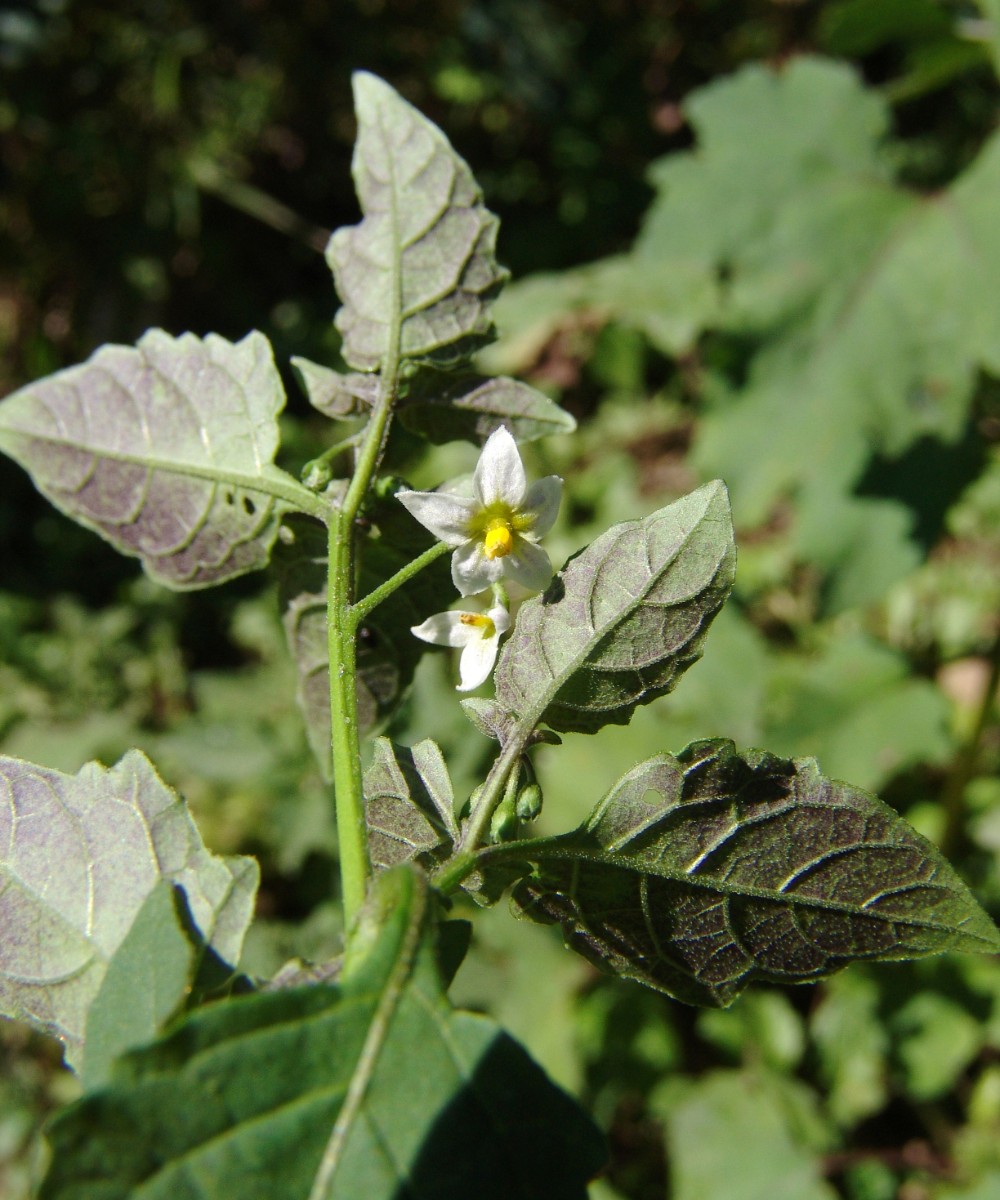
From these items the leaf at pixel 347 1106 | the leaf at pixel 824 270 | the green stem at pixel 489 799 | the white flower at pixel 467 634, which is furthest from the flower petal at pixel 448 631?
the leaf at pixel 824 270

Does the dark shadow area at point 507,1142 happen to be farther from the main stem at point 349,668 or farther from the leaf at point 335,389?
the leaf at point 335,389

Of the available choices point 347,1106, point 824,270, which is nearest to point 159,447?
point 347,1106

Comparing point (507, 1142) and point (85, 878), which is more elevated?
point (507, 1142)

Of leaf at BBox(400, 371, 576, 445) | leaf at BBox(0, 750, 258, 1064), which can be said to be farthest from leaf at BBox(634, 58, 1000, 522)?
leaf at BBox(0, 750, 258, 1064)

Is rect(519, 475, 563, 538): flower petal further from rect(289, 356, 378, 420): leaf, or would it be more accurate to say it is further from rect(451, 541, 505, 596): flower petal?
rect(289, 356, 378, 420): leaf

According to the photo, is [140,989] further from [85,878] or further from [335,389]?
[335,389]
